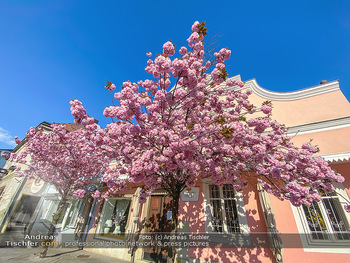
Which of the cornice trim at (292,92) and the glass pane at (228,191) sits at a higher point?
the cornice trim at (292,92)

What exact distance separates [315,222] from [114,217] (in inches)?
420

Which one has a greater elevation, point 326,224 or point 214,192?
point 214,192

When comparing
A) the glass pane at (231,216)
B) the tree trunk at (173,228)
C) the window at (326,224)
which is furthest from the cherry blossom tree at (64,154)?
the window at (326,224)

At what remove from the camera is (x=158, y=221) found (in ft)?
25.3

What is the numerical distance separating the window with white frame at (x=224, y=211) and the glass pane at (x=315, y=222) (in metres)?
2.23

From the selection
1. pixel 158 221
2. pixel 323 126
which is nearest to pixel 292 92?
pixel 323 126

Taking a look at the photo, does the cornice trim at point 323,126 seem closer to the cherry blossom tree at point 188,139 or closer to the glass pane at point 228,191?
the cherry blossom tree at point 188,139

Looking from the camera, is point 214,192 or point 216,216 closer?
point 216,216

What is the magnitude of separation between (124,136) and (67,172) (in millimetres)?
7108

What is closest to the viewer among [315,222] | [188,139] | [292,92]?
[188,139]

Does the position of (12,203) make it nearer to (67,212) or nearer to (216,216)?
(67,212)

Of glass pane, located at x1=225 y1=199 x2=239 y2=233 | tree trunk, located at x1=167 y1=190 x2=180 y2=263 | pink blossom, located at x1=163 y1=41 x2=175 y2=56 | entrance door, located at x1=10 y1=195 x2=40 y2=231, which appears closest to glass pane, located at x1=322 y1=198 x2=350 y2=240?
glass pane, located at x1=225 y1=199 x2=239 y2=233

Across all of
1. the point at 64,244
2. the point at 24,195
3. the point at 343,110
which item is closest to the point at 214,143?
the point at 343,110

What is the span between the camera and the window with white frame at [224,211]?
20.0 ft
